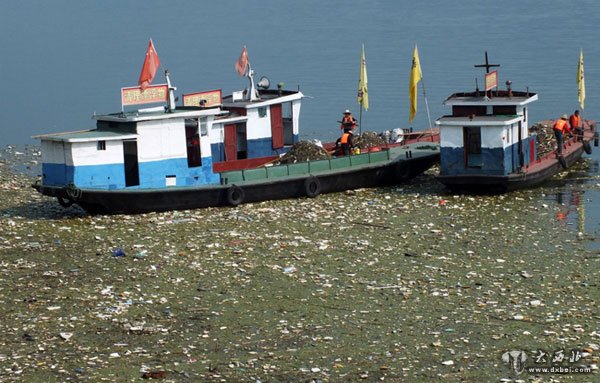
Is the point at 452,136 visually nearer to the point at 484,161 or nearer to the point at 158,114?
the point at 484,161

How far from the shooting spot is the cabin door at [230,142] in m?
32.5

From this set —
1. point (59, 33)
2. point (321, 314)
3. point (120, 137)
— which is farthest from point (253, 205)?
point (59, 33)

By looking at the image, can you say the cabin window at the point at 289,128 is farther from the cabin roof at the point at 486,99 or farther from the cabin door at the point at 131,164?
the cabin door at the point at 131,164

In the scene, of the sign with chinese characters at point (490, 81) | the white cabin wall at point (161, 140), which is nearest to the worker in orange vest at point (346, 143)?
the sign with chinese characters at point (490, 81)

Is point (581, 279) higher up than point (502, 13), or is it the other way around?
point (502, 13)

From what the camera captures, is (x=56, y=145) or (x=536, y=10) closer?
(x=56, y=145)

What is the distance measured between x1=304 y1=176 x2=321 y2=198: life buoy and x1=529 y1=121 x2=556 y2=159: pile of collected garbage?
7244mm

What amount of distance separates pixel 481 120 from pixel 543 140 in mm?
5950

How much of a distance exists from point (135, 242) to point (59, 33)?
222 feet

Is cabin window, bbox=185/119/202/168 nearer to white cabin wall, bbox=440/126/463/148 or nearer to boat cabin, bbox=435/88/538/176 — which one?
boat cabin, bbox=435/88/538/176

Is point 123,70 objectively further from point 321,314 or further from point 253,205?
→ point 321,314

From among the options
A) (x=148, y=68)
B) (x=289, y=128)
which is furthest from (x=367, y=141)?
(x=148, y=68)

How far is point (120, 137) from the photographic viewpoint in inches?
1089

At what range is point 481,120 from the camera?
30.3 meters
